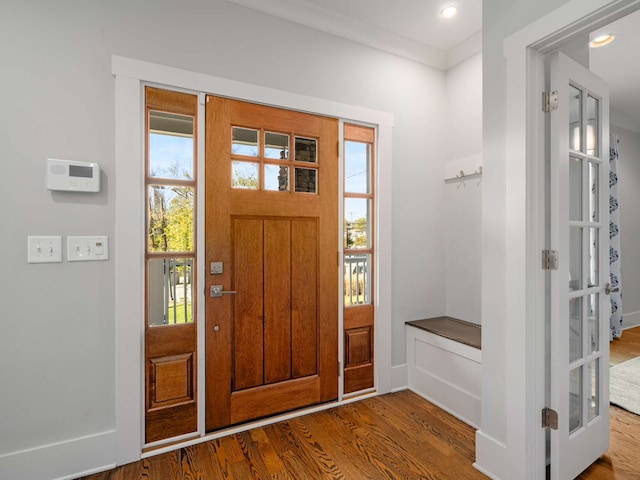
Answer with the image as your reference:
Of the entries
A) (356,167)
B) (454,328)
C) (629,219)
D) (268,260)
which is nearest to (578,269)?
(454,328)

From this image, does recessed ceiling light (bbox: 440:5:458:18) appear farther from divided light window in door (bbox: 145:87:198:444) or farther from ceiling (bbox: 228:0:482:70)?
divided light window in door (bbox: 145:87:198:444)

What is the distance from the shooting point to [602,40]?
9.02ft

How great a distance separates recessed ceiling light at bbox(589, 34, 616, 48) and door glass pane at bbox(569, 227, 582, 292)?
2.05 metres

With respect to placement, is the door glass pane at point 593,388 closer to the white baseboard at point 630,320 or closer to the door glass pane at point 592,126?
the door glass pane at point 592,126

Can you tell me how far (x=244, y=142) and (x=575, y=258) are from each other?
6.66ft

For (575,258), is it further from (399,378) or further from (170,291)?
Result: (170,291)

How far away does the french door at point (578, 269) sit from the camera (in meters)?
1.62

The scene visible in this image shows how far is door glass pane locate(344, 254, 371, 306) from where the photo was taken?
259 cm

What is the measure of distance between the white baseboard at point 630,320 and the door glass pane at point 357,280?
169 inches

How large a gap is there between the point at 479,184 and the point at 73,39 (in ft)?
9.27

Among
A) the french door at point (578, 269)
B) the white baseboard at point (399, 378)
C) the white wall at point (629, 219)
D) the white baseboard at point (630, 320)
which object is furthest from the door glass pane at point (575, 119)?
the white baseboard at point (630, 320)

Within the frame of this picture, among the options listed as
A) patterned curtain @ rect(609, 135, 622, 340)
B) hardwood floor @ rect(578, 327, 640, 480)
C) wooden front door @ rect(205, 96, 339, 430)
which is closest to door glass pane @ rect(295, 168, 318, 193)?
wooden front door @ rect(205, 96, 339, 430)

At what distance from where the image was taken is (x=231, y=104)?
7.06 feet

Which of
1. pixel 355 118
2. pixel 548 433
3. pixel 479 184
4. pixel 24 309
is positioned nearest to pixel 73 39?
pixel 24 309
